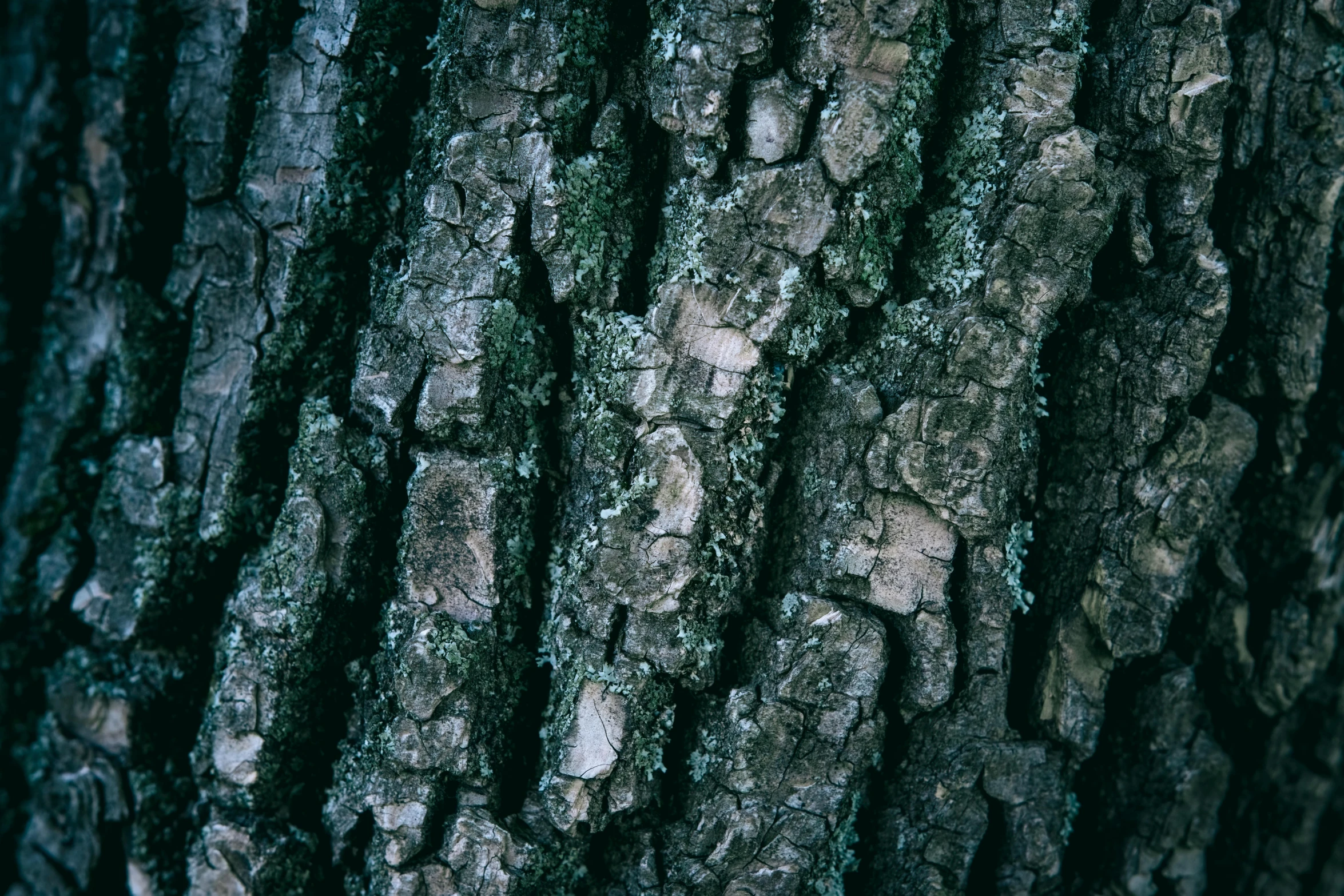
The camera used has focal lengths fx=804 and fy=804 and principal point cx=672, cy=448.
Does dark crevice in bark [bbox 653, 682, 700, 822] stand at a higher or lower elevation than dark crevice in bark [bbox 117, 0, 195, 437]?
lower

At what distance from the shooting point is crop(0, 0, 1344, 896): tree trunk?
157cm

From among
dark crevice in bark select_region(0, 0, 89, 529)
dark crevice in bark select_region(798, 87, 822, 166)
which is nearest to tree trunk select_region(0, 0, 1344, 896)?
dark crevice in bark select_region(798, 87, 822, 166)

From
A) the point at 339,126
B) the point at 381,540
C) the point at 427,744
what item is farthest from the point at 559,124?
the point at 427,744

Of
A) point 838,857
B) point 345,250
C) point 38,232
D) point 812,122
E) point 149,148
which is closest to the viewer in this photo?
point 812,122

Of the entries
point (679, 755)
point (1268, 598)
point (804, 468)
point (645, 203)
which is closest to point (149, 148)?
point (645, 203)

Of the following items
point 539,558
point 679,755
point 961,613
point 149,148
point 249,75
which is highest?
point 249,75

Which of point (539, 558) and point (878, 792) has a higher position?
point (539, 558)

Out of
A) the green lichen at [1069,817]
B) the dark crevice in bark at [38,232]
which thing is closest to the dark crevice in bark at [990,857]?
the green lichen at [1069,817]

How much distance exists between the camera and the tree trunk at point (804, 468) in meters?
1.57

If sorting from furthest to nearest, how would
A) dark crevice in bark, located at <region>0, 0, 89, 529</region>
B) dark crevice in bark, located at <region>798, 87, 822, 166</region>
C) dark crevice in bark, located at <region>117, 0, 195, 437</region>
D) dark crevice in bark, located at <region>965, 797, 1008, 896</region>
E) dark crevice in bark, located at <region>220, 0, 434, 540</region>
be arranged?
dark crevice in bark, located at <region>0, 0, 89, 529</region>, dark crevice in bark, located at <region>117, 0, 195, 437</region>, dark crevice in bark, located at <region>220, 0, 434, 540</region>, dark crevice in bark, located at <region>965, 797, 1008, 896</region>, dark crevice in bark, located at <region>798, 87, 822, 166</region>

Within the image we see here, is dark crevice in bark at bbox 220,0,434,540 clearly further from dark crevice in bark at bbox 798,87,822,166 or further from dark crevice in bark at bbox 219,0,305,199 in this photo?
dark crevice in bark at bbox 798,87,822,166

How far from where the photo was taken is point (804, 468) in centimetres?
165

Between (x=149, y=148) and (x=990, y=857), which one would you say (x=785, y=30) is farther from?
(x=990, y=857)

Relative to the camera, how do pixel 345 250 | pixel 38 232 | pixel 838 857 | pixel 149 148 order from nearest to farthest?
pixel 838 857
pixel 345 250
pixel 149 148
pixel 38 232
